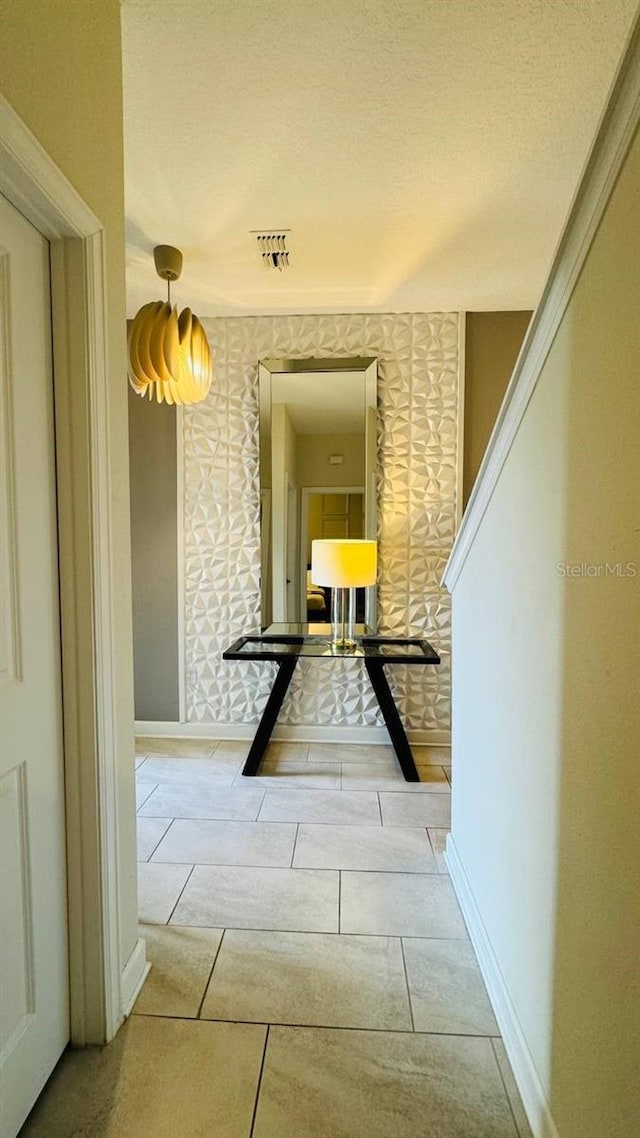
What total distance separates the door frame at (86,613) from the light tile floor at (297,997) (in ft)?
0.58

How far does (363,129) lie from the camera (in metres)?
1.56

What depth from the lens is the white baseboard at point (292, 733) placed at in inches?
115

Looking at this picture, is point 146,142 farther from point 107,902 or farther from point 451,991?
point 451,991

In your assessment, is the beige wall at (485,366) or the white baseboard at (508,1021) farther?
the beige wall at (485,366)

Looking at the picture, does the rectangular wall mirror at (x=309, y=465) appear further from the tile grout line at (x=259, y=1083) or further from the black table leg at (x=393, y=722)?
the tile grout line at (x=259, y=1083)

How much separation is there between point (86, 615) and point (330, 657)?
65.2 inches

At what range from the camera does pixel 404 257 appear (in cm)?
224

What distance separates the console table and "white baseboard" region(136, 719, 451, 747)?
36 cm

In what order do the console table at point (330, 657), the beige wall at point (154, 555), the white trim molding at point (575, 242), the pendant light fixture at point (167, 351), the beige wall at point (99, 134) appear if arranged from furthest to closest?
the beige wall at point (154, 555)
the console table at point (330, 657)
the pendant light fixture at point (167, 351)
the beige wall at point (99, 134)
the white trim molding at point (575, 242)

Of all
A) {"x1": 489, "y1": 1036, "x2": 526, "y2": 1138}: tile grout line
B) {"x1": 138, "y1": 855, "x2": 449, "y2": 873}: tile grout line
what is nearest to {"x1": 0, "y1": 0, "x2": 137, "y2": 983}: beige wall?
{"x1": 138, "y1": 855, "x2": 449, "y2": 873}: tile grout line

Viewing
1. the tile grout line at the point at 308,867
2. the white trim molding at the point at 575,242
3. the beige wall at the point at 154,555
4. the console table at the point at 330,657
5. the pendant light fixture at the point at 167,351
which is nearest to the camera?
the white trim molding at the point at 575,242

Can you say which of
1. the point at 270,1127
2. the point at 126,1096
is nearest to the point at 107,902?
the point at 126,1096

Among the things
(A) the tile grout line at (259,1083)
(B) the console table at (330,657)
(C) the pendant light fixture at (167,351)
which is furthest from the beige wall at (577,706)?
(C) the pendant light fixture at (167,351)

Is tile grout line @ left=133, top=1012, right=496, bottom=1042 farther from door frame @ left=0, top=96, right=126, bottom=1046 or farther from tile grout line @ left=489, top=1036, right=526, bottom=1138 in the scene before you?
door frame @ left=0, top=96, right=126, bottom=1046
